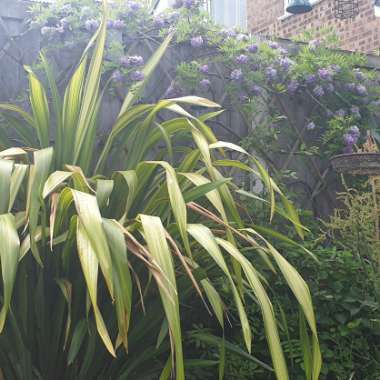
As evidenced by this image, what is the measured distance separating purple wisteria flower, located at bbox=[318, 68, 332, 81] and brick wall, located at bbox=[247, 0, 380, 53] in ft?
9.03

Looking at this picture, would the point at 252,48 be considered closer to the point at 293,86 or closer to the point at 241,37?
the point at 241,37

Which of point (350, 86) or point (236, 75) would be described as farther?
point (350, 86)

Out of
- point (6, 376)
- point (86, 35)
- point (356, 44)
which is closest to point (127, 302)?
point (6, 376)

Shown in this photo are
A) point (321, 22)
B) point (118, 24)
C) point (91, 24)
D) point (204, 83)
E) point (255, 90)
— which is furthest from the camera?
point (321, 22)

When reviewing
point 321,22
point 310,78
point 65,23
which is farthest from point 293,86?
point 321,22

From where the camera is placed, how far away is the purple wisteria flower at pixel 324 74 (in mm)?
3592

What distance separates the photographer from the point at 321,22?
7.35 meters

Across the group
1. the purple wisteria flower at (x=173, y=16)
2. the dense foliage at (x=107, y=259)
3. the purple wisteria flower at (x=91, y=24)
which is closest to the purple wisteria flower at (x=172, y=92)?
the purple wisteria flower at (x=173, y=16)

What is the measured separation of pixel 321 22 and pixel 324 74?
4.02 meters

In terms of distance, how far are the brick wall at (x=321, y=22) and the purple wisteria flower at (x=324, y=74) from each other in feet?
9.03

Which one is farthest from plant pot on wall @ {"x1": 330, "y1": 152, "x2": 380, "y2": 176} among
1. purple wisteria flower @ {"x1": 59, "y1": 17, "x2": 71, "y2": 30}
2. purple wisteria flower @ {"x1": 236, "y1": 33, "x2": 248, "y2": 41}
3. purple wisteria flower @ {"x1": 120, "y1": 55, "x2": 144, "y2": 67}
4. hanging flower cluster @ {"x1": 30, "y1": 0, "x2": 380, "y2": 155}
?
purple wisteria flower @ {"x1": 59, "y1": 17, "x2": 71, "y2": 30}

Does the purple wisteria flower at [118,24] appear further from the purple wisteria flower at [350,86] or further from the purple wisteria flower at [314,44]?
the purple wisteria flower at [350,86]

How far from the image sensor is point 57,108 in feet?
7.59

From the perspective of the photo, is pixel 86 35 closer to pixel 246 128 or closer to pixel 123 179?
pixel 246 128
